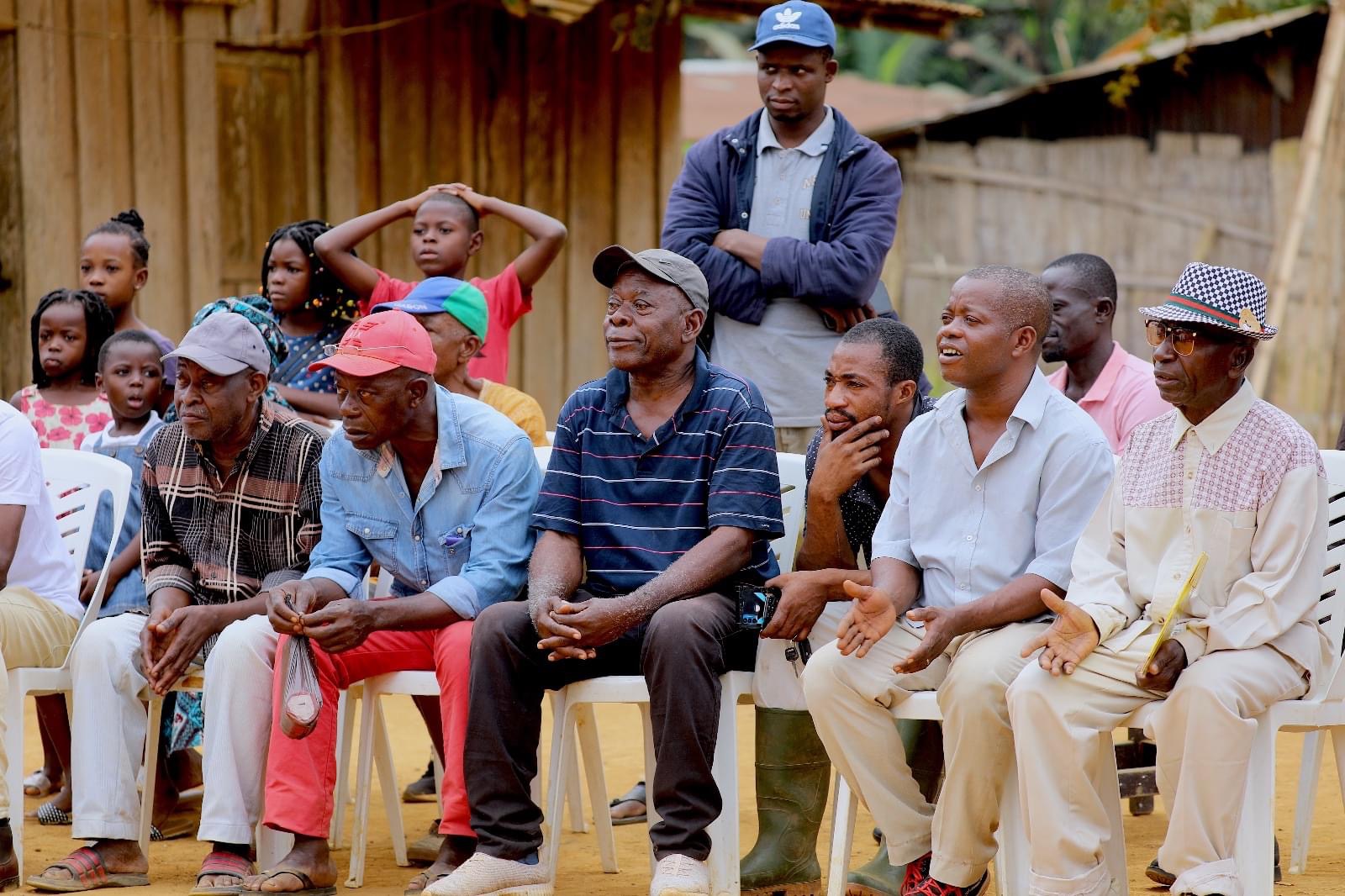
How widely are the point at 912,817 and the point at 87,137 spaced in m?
5.59

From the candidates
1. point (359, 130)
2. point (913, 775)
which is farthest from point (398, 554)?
point (359, 130)

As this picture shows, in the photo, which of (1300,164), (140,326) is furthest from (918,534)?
→ (1300,164)

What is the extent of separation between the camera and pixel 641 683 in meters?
4.74

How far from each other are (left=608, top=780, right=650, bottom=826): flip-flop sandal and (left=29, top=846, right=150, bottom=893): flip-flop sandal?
1656mm

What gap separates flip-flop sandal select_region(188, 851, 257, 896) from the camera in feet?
15.8

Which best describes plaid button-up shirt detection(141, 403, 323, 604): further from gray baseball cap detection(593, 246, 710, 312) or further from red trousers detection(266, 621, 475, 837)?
gray baseball cap detection(593, 246, 710, 312)

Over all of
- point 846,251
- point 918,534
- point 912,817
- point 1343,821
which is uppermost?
point 846,251

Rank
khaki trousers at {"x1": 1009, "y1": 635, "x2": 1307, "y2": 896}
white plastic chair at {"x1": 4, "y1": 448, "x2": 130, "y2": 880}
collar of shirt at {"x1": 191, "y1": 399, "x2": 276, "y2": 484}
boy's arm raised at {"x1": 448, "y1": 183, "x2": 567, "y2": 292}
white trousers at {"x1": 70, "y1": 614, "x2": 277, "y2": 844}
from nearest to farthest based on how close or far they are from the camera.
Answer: khaki trousers at {"x1": 1009, "y1": 635, "x2": 1307, "y2": 896}, white trousers at {"x1": 70, "y1": 614, "x2": 277, "y2": 844}, collar of shirt at {"x1": 191, "y1": 399, "x2": 276, "y2": 484}, white plastic chair at {"x1": 4, "y1": 448, "x2": 130, "y2": 880}, boy's arm raised at {"x1": 448, "y1": 183, "x2": 567, "y2": 292}

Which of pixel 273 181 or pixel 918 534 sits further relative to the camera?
pixel 273 181

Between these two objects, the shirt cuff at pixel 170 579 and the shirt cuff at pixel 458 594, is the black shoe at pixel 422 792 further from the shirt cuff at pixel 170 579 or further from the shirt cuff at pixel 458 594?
the shirt cuff at pixel 458 594

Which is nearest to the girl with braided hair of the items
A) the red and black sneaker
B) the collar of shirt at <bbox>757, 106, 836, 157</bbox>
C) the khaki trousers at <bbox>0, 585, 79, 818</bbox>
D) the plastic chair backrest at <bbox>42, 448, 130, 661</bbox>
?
the plastic chair backrest at <bbox>42, 448, 130, 661</bbox>

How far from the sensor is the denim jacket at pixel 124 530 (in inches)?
229

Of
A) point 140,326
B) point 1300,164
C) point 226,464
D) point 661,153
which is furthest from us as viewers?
point 1300,164

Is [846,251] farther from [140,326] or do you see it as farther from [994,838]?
[140,326]
